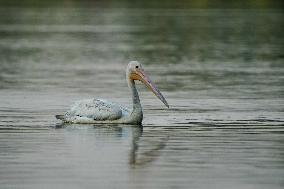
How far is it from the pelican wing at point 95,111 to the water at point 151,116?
0.20 meters

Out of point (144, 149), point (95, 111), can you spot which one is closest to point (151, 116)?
point (95, 111)

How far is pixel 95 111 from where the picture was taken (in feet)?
75.9

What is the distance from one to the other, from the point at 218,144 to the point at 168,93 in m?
8.97

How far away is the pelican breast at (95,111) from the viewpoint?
75.5 ft

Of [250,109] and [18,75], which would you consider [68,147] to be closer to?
[250,109]

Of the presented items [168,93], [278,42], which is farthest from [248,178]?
[278,42]

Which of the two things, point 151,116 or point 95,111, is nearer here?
point 95,111

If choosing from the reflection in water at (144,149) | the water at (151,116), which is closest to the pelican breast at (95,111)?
the water at (151,116)

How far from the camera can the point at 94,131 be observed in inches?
877

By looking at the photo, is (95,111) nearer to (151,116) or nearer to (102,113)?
(102,113)

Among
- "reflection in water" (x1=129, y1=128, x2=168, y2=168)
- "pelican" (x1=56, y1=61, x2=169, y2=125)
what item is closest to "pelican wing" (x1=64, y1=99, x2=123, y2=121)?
"pelican" (x1=56, y1=61, x2=169, y2=125)

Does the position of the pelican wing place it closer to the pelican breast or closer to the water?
the pelican breast

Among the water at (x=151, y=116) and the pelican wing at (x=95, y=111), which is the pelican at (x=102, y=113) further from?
the water at (x=151, y=116)

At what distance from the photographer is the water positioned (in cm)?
1706
